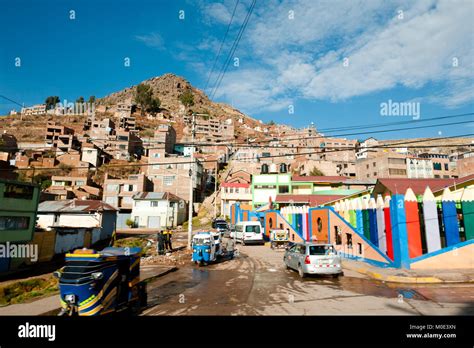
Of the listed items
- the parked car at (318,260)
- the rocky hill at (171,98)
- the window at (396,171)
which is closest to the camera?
the parked car at (318,260)

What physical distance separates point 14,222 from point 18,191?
2.33 m

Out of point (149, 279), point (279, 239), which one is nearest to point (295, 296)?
point (149, 279)

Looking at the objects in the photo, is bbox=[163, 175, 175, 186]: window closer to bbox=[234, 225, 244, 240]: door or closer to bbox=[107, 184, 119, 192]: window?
bbox=[107, 184, 119, 192]: window

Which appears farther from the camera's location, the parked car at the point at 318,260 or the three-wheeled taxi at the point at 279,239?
the three-wheeled taxi at the point at 279,239

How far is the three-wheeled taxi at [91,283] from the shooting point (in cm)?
586

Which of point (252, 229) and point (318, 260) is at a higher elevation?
point (252, 229)

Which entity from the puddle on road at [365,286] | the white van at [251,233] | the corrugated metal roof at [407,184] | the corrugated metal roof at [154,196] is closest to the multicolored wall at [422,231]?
the puddle on road at [365,286]

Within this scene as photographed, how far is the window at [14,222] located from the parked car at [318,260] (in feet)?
66.5

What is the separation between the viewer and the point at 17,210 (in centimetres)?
2094

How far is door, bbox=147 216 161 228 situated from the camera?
52.1 metres

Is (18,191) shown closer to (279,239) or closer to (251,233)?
(251,233)

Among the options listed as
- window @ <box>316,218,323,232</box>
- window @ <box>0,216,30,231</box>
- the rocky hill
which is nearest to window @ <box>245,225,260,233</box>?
window @ <box>316,218,323,232</box>

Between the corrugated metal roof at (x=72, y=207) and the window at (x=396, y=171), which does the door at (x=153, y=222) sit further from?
the window at (x=396, y=171)
